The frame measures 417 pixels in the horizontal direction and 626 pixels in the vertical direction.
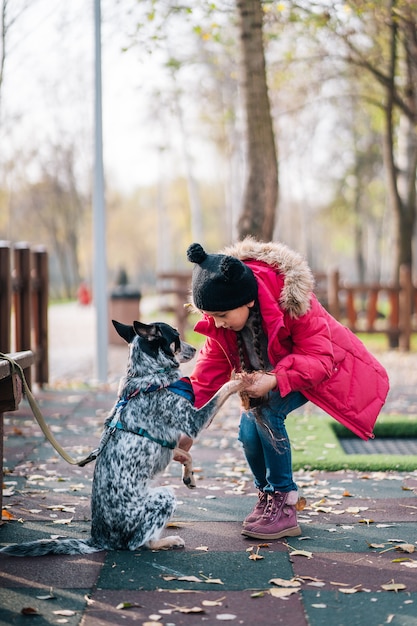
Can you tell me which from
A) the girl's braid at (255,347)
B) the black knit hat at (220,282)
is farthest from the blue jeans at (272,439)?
the black knit hat at (220,282)

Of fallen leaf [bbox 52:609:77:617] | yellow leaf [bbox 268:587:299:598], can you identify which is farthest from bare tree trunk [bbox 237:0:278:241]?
fallen leaf [bbox 52:609:77:617]

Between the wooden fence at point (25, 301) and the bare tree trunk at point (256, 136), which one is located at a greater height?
the bare tree trunk at point (256, 136)

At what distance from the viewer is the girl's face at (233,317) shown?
447 centimetres

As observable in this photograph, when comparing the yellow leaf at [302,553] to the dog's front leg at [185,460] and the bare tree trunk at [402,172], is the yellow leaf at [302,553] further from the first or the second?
the bare tree trunk at [402,172]

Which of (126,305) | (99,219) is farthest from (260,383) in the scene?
(126,305)

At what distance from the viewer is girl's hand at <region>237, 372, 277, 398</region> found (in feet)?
14.7

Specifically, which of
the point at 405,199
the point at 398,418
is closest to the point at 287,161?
the point at 405,199

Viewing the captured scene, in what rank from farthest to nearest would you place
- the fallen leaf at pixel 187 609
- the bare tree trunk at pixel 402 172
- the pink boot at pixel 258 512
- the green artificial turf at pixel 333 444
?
the bare tree trunk at pixel 402 172 → the green artificial turf at pixel 333 444 → the pink boot at pixel 258 512 → the fallen leaf at pixel 187 609

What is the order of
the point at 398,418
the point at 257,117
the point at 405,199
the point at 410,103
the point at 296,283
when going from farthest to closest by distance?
the point at 405,199
the point at 410,103
the point at 257,117
the point at 398,418
the point at 296,283

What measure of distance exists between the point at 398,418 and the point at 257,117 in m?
5.09

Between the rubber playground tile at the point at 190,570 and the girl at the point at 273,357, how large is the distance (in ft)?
1.30

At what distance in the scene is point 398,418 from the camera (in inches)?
346

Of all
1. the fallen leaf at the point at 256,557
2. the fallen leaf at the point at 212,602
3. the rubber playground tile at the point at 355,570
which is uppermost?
the fallen leaf at the point at 212,602

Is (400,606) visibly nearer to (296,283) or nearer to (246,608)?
(246,608)
